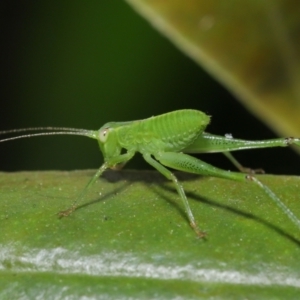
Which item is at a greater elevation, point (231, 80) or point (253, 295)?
point (231, 80)

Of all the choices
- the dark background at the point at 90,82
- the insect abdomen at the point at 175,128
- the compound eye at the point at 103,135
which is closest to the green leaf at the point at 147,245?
the insect abdomen at the point at 175,128

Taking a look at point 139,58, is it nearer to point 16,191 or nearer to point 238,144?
point 238,144

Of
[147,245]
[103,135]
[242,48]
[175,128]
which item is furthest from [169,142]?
[147,245]

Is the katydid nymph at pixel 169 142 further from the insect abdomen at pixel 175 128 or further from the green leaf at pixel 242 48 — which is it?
the green leaf at pixel 242 48

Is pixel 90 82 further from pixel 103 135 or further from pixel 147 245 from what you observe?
pixel 147 245

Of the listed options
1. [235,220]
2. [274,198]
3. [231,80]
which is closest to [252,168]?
[231,80]
